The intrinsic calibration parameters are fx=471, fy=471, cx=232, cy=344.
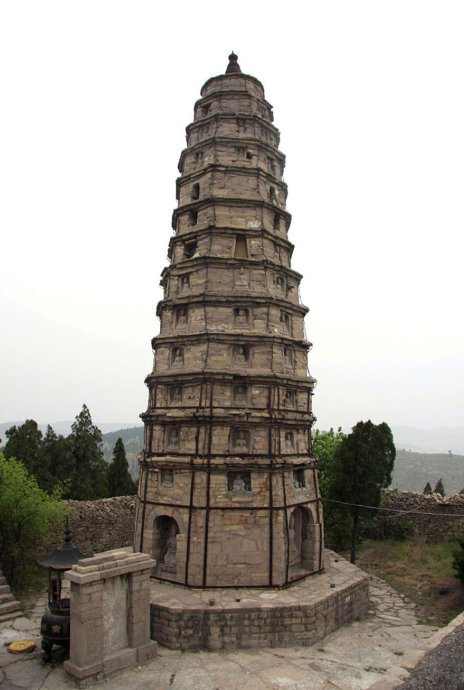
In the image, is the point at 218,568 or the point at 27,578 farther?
the point at 27,578

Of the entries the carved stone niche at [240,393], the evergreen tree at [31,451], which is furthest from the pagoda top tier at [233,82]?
the evergreen tree at [31,451]

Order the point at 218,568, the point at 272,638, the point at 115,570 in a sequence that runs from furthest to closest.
A: the point at 218,568
the point at 272,638
the point at 115,570

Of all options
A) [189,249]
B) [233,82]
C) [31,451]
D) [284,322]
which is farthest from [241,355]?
[31,451]

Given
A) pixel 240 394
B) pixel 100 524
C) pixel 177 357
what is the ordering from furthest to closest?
pixel 100 524
pixel 177 357
pixel 240 394

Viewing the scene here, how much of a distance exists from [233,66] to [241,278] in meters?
12.5

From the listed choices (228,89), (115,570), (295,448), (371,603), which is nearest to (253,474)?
(295,448)

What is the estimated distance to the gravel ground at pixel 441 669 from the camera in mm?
10375

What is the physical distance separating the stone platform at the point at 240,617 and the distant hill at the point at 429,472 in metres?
128

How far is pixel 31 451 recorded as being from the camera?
3453cm

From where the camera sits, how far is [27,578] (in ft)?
68.9

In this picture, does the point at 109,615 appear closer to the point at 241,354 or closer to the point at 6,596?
the point at 6,596

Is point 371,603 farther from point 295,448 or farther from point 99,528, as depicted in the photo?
point 99,528

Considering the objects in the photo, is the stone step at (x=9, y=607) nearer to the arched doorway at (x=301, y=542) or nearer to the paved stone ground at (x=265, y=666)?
the paved stone ground at (x=265, y=666)

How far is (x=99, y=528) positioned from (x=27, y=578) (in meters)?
5.08
